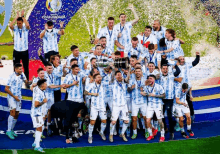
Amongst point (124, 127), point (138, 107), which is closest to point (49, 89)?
point (124, 127)

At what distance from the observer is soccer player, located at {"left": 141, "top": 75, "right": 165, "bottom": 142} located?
9648 mm

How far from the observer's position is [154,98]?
381 inches

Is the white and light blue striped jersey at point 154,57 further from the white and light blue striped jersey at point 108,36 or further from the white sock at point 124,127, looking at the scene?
the white sock at point 124,127

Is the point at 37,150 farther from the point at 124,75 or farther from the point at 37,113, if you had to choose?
the point at 124,75

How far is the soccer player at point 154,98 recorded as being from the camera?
380 inches

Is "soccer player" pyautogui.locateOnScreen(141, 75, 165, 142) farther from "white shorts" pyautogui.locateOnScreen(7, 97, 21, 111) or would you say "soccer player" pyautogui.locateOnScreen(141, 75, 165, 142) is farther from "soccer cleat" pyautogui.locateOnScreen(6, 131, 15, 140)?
"soccer cleat" pyautogui.locateOnScreen(6, 131, 15, 140)

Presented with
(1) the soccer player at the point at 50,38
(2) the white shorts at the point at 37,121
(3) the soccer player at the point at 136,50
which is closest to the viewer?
(2) the white shorts at the point at 37,121

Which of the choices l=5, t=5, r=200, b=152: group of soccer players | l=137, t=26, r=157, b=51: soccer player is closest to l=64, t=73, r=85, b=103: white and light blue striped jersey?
l=5, t=5, r=200, b=152: group of soccer players

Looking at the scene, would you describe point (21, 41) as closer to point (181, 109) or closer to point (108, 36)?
point (108, 36)

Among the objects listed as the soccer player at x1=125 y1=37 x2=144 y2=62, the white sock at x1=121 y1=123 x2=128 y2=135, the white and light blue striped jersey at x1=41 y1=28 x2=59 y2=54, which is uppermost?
the white and light blue striped jersey at x1=41 y1=28 x2=59 y2=54

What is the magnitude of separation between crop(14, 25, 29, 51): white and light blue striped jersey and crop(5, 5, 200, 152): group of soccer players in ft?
3.47

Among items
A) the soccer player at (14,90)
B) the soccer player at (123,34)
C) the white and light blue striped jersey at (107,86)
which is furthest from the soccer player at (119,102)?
the soccer player at (14,90)

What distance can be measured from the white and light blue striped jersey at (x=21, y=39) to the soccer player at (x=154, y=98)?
125 inches

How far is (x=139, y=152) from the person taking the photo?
360 inches
